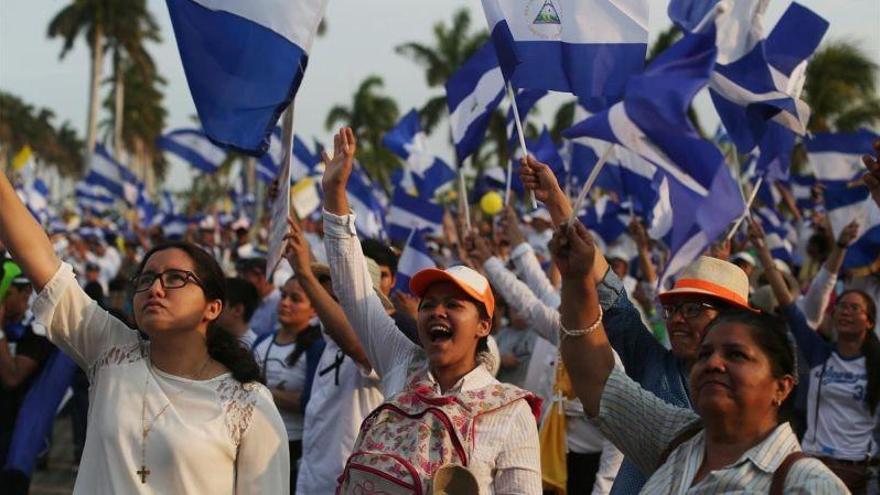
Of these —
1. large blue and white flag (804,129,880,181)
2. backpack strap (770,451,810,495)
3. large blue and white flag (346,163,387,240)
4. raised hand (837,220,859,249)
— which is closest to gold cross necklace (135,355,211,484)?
backpack strap (770,451,810,495)

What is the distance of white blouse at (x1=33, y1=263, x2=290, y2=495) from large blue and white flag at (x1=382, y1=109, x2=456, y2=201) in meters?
9.33

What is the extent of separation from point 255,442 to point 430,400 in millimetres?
549

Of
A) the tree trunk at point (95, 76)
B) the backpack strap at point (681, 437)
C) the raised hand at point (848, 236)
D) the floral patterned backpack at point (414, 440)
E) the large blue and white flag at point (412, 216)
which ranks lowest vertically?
the tree trunk at point (95, 76)

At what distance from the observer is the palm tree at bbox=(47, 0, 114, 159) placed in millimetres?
60219

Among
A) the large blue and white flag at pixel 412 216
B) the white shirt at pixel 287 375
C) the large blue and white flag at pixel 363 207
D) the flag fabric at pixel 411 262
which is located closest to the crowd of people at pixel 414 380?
the white shirt at pixel 287 375

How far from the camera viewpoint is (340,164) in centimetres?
447

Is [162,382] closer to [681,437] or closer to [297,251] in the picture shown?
[297,251]

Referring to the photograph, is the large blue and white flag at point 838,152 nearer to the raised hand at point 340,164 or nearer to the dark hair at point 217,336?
the raised hand at point 340,164

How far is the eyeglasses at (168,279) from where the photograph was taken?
12.1 feet

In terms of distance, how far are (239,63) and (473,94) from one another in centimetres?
349

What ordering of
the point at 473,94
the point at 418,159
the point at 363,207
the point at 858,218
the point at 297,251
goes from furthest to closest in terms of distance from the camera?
the point at 363,207 → the point at 418,159 → the point at 858,218 → the point at 473,94 → the point at 297,251

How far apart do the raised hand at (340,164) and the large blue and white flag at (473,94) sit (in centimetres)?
268

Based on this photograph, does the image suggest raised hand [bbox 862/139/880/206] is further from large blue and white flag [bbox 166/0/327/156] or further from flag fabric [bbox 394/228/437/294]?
flag fabric [bbox 394/228/437/294]

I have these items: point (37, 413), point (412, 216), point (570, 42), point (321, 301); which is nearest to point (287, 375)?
point (37, 413)
